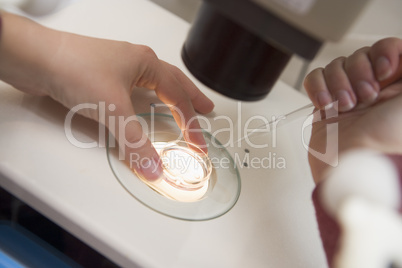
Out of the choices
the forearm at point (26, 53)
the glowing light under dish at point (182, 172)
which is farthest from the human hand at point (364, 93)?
the forearm at point (26, 53)

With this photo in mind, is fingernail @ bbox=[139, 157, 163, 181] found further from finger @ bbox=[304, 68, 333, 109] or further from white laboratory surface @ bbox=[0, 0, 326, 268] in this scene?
finger @ bbox=[304, 68, 333, 109]

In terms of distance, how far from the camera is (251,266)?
31 centimetres

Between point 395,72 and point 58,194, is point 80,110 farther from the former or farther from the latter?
point 395,72

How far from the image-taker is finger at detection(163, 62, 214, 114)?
383 millimetres

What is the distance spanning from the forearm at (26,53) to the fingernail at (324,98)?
230 millimetres

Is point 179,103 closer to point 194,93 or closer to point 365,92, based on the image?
point 194,93

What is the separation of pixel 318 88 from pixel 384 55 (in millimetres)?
61

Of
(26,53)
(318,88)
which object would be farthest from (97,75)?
(318,88)

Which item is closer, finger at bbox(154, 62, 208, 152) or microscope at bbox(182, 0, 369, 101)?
microscope at bbox(182, 0, 369, 101)

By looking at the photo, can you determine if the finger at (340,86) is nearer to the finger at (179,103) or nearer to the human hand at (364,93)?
the human hand at (364,93)

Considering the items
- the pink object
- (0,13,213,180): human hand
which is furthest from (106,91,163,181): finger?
the pink object

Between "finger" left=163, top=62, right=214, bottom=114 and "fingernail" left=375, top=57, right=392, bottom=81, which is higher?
"fingernail" left=375, top=57, right=392, bottom=81

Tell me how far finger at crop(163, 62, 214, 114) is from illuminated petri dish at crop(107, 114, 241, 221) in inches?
1.0

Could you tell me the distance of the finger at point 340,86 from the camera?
355 mm
